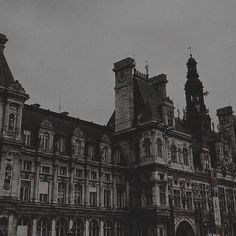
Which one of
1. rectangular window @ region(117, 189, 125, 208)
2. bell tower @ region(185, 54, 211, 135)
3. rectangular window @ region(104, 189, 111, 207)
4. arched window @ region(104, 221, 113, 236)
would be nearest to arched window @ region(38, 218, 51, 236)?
arched window @ region(104, 221, 113, 236)

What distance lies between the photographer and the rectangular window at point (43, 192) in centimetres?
4653

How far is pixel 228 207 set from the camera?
7144cm

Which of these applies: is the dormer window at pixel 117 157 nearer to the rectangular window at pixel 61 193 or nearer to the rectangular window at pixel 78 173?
the rectangular window at pixel 78 173

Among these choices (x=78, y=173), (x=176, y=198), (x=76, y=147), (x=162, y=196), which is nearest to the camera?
(x=78, y=173)

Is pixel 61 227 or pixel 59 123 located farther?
pixel 59 123

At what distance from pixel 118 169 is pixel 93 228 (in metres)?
9.95

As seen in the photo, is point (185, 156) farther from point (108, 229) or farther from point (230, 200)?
point (108, 229)

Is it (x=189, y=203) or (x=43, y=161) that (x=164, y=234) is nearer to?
(x=189, y=203)

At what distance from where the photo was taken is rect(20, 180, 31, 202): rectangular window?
4459cm

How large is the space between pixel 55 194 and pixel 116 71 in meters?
27.1

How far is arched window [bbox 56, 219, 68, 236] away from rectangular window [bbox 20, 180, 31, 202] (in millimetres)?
5289

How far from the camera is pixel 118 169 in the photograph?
189 ft

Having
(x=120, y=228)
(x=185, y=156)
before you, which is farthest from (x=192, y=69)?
(x=120, y=228)

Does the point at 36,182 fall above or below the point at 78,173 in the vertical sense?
below
